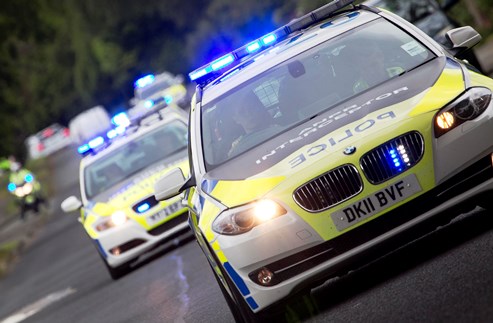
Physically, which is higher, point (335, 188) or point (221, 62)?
point (221, 62)

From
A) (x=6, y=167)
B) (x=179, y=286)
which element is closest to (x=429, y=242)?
(x=179, y=286)

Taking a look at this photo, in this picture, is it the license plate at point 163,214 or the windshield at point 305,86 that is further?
the license plate at point 163,214

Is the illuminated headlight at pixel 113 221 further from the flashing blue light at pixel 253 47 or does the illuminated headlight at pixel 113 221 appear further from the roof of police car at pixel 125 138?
the flashing blue light at pixel 253 47

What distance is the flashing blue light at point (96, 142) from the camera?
17.3 metres

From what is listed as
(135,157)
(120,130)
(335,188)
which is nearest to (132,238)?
(135,157)

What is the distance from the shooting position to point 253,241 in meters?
7.96

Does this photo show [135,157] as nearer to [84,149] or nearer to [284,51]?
[84,149]

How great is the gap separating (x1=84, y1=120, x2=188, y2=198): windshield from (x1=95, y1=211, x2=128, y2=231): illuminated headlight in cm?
87

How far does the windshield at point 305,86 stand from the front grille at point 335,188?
3.35 feet

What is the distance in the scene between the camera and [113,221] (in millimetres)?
15781

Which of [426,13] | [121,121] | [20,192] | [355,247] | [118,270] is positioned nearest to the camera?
[355,247]

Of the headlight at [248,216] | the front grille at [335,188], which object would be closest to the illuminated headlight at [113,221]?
the headlight at [248,216]

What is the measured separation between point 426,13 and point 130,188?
6.40m

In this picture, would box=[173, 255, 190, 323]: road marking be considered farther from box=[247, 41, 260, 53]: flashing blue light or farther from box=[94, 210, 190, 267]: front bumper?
box=[247, 41, 260, 53]: flashing blue light
